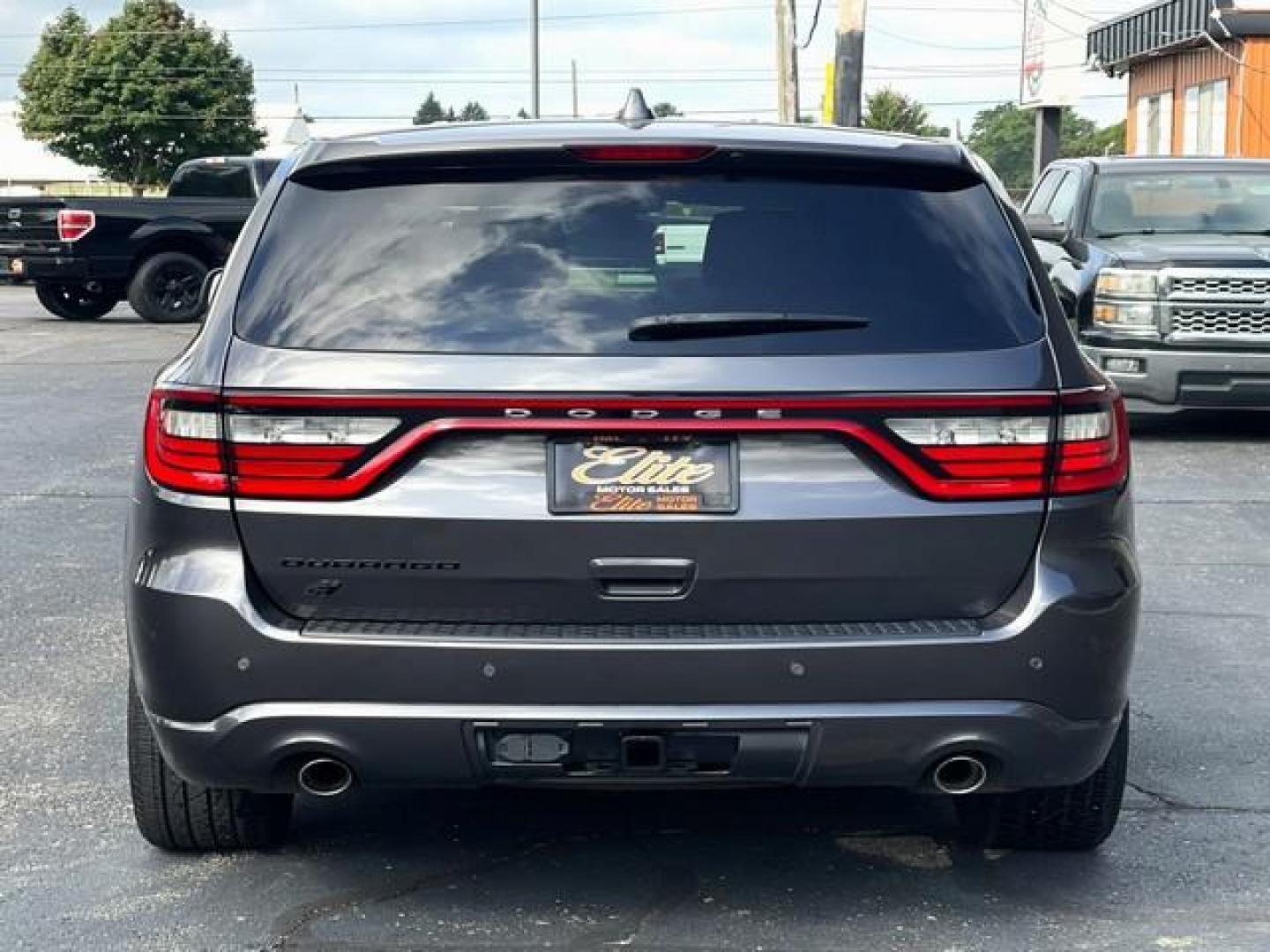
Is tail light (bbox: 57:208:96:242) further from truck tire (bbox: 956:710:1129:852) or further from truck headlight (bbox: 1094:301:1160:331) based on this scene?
truck tire (bbox: 956:710:1129:852)

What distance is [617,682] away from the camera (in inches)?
151

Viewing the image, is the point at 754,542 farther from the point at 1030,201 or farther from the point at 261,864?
the point at 1030,201

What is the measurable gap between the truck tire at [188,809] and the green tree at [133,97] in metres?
68.1

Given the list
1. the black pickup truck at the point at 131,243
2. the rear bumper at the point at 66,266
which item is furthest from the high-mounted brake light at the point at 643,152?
the rear bumper at the point at 66,266

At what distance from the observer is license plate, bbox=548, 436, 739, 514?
12.5ft

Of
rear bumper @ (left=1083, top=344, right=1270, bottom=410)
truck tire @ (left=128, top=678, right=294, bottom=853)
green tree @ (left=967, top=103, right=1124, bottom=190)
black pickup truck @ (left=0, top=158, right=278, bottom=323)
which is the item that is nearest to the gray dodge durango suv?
truck tire @ (left=128, top=678, right=294, bottom=853)

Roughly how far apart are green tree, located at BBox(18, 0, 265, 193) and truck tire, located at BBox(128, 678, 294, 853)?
68.1 metres

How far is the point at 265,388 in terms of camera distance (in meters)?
3.86

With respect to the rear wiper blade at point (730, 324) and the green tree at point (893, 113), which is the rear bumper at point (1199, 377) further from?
the green tree at point (893, 113)

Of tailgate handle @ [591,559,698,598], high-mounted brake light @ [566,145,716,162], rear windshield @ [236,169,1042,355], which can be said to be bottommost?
tailgate handle @ [591,559,698,598]

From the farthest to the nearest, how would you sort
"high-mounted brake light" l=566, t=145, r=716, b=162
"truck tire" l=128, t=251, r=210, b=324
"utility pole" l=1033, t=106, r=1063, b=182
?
"utility pole" l=1033, t=106, r=1063, b=182 → "truck tire" l=128, t=251, r=210, b=324 → "high-mounted brake light" l=566, t=145, r=716, b=162

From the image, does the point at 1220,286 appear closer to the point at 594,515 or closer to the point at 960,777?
the point at 960,777

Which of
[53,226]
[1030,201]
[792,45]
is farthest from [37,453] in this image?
[792,45]

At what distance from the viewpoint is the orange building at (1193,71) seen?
26750 millimetres
